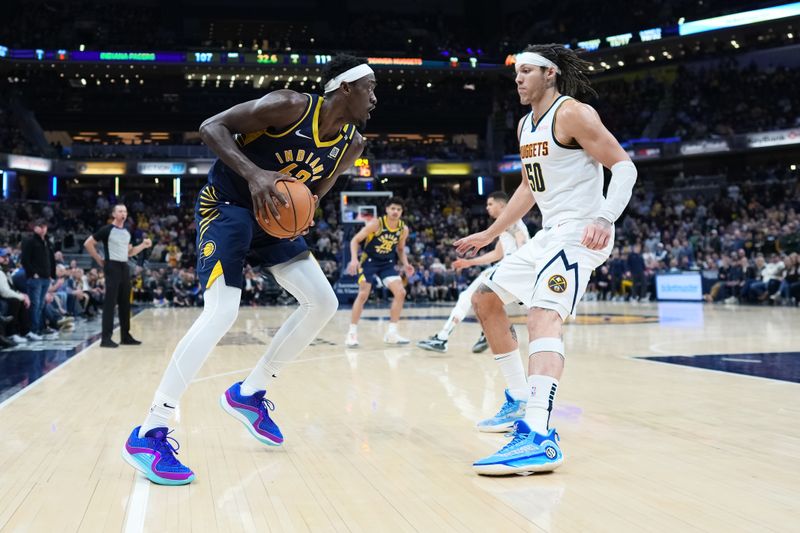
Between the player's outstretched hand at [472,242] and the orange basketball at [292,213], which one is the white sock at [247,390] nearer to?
the orange basketball at [292,213]

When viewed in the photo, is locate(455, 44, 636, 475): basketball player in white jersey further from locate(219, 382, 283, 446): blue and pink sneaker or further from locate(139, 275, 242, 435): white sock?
locate(139, 275, 242, 435): white sock

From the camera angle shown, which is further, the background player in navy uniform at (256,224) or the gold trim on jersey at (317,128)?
the gold trim on jersey at (317,128)

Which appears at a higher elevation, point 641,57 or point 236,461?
point 641,57

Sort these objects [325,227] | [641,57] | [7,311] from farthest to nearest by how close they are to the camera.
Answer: [641,57] → [325,227] → [7,311]

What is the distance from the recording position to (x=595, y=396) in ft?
17.0

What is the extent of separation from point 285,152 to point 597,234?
1.48 metres

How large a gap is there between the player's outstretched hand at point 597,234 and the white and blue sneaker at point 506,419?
1.18m

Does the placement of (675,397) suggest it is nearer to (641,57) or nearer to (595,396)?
(595,396)

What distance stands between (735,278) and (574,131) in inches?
715

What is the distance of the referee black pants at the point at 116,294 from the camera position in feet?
30.5

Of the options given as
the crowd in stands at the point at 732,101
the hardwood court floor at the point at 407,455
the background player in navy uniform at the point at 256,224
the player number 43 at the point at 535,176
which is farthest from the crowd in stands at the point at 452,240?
the player number 43 at the point at 535,176

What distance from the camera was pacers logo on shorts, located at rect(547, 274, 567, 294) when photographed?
3.43 metres

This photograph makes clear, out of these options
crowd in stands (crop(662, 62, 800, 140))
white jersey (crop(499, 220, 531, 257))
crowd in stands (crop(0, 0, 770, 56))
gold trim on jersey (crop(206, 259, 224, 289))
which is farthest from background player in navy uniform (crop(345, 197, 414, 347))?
crowd in stands (crop(0, 0, 770, 56))

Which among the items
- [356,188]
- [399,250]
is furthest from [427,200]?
[399,250]
